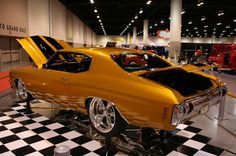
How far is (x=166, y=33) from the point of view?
20.8 m

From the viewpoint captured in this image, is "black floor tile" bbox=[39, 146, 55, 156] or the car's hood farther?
the car's hood

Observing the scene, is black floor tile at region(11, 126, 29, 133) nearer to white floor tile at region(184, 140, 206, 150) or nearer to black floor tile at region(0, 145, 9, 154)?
black floor tile at region(0, 145, 9, 154)

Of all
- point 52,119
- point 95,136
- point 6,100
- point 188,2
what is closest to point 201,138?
point 95,136

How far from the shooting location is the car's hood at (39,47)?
488cm

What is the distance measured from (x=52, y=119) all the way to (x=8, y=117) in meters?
0.89

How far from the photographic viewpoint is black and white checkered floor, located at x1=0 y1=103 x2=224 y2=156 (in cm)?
301

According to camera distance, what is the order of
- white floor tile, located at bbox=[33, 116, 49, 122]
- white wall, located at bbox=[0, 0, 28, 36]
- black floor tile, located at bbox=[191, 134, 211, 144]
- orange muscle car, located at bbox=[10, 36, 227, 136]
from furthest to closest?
white wall, located at bbox=[0, 0, 28, 36] < white floor tile, located at bbox=[33, 116, 49, 122] < black floor tile, located at bbox=[191, 134, 211, 144] < orange muscle car, located at bbox=[10, 36, 227, 136]

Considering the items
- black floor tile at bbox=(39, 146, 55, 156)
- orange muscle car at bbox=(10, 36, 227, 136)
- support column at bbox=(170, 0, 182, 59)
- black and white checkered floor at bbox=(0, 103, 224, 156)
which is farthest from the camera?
support column at bbox=(170, 0, 182, 59)

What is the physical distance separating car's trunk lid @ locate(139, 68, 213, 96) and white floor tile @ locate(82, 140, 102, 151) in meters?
1.26

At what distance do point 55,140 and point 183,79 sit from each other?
219 centimetres

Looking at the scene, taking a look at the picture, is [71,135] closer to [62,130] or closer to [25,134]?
[62,130]

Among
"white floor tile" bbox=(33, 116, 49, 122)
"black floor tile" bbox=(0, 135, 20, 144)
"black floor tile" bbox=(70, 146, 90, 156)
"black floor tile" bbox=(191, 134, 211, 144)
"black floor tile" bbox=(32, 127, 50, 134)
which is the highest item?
"white floor tile" bbox=(33, 116, 49, 122)

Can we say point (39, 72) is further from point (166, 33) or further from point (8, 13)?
point (166, 33)

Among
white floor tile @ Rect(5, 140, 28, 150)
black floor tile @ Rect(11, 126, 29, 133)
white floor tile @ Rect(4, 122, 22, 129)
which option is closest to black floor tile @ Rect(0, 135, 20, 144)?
white floor tile @ Rect(5, 140, 28, 150)
